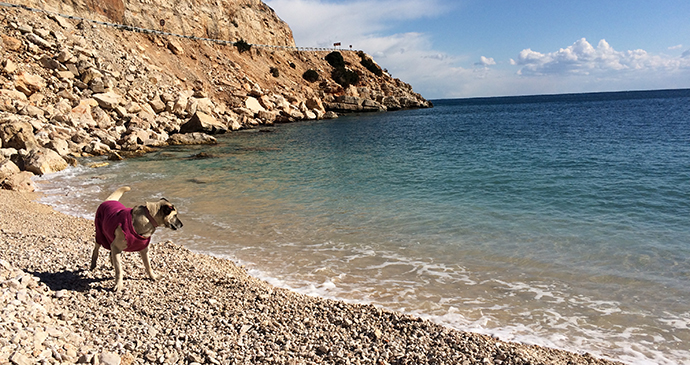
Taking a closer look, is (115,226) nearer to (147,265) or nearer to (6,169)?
(147,265)

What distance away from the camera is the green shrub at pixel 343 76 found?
219 feet

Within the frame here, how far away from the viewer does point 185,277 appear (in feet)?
20.5

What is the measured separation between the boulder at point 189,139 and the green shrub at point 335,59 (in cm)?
4424

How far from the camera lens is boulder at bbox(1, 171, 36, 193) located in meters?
12.8

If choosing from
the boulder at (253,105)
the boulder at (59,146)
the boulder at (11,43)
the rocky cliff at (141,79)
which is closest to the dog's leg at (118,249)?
the rocky cliff at (141,79)

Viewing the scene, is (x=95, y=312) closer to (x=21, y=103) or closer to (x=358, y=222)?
(x=358, y=222)

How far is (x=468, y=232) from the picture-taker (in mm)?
9562

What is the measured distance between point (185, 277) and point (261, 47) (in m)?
56.5

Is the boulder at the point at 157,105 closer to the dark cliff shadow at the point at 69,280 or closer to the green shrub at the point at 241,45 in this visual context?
the green shrub at the point at 241,45

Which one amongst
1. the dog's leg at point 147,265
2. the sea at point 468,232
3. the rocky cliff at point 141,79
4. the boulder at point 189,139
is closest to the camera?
the dog's leg at point 147,265

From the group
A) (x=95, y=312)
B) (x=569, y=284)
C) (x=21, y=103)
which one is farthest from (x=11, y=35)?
(x=569, y=284)

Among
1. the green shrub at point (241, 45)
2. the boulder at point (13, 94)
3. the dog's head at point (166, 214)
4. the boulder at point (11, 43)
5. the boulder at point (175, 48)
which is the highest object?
the green shrub at point (241, 45)

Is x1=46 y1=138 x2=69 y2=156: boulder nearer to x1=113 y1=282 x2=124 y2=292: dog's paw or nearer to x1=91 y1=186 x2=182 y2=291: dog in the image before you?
x1=91 y1=186 x2=182 y2=291: dog

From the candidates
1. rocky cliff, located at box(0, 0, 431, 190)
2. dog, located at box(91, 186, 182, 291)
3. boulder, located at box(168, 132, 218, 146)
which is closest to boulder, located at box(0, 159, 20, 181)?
rocky cliff, located at box(0, 0, 431, 190)
